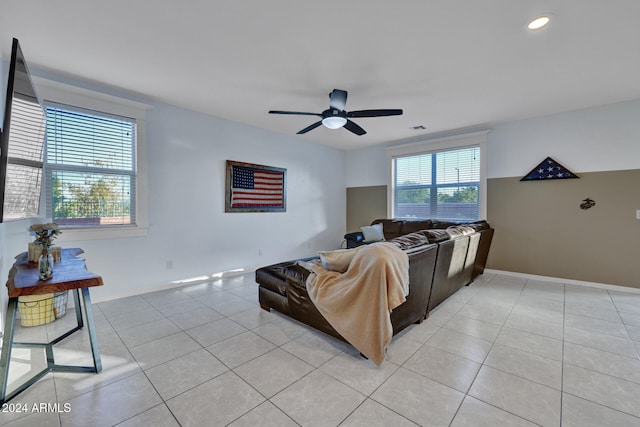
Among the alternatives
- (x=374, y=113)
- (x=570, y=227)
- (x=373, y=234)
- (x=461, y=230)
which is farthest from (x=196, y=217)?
(x=570, y=227)

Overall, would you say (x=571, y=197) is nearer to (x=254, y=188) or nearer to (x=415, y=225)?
(x=415, y=225)

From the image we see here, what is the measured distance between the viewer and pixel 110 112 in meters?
3.40

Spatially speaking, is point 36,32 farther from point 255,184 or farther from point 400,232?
point 400,232

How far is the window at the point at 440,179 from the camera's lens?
5.03 metres

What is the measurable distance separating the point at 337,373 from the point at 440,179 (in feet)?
15.2

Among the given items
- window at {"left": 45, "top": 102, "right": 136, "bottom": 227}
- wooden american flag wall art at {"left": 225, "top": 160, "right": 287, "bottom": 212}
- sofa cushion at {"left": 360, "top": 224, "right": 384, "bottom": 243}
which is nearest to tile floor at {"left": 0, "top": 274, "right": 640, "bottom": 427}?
window at {"left": 45, "top": 102, "right": 136, "bottom": 227}

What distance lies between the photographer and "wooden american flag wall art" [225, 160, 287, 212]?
460 centimetres

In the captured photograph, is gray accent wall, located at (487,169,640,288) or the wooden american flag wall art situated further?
the wooden american flag wall art

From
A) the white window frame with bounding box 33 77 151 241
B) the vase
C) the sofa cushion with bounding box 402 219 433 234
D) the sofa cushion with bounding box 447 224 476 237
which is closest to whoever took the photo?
the vase

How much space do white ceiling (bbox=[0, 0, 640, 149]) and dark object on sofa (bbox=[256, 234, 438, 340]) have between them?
6.09 feet

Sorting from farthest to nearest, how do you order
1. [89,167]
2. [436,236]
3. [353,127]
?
[353,127], [89,167], [436,236]

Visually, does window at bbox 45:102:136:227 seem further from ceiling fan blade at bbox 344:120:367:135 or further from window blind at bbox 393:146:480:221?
window blind at bbox 393:146:480:221

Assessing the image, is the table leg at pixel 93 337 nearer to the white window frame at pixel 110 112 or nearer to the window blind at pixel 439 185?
the white window frame at pixel 110 112

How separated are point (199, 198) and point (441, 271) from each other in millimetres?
3643
